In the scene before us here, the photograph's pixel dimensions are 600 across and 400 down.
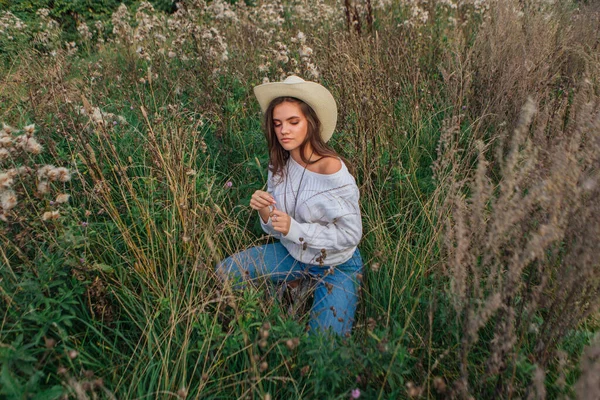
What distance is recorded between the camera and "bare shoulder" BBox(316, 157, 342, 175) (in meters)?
2.07

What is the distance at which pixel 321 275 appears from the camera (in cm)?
198

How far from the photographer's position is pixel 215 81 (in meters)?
3.29

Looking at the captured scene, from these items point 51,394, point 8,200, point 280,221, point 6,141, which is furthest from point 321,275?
point 6,141

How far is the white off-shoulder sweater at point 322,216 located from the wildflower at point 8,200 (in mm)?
1120

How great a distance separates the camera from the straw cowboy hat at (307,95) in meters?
1.98

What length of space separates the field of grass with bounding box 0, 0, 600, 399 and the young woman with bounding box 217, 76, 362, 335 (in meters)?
0.14

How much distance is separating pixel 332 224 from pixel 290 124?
571 millimetres

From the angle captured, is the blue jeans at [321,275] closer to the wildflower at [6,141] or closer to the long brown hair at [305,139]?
the long brown hair at [305,139]

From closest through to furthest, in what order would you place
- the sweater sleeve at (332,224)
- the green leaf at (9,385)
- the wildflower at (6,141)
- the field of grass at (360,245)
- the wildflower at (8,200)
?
the green leaf at (9,385) < the field of grass at (360,245) < the wildflower at (8,200) < the wildflower at (6,141) < the sweater sleeve at (332,224)

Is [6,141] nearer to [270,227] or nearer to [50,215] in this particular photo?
[50,215]

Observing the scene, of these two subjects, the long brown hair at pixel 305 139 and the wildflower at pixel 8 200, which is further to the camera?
the long brown hair at pixel 305 139

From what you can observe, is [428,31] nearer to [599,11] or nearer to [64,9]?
[599,11]

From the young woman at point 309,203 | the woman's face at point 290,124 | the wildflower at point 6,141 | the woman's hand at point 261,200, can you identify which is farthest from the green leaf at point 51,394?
the woman's face at point 290,124

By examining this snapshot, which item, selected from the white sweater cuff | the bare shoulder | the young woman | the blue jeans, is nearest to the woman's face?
the young woman
